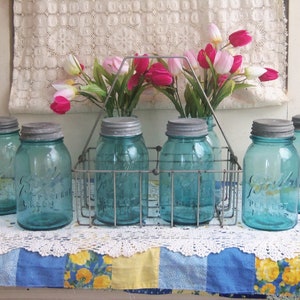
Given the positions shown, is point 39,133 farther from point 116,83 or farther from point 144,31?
point 144,31

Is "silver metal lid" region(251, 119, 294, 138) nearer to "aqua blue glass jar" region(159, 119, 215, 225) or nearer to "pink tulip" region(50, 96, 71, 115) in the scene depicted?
"aqua blue glass jar" region(159, 119, 215, 225)

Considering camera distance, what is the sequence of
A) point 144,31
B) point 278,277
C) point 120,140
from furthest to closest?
1. point 144,31
2. point 120,140
3. point 278,277


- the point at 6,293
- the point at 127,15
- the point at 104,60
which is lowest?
the point at 6,293

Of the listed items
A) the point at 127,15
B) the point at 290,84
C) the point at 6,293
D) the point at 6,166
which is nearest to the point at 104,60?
the point at 127,15

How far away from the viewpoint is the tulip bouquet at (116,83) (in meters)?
0.99

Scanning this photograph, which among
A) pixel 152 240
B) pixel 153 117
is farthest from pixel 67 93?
pixel 152 240

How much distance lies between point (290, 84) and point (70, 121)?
530 millimetres

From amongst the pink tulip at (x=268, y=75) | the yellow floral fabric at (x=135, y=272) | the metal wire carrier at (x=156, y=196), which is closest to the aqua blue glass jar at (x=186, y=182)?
the metal wire carrier at (x=156, y=196)

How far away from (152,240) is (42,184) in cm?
24

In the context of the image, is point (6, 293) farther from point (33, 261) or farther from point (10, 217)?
point (10, 217)

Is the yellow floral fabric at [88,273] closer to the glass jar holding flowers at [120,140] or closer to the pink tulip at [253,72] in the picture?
the glass jar holding flowers at [120,140]

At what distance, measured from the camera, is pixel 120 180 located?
909 millimetres

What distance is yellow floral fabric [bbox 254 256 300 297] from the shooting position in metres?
0.76

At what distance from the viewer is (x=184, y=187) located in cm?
91
